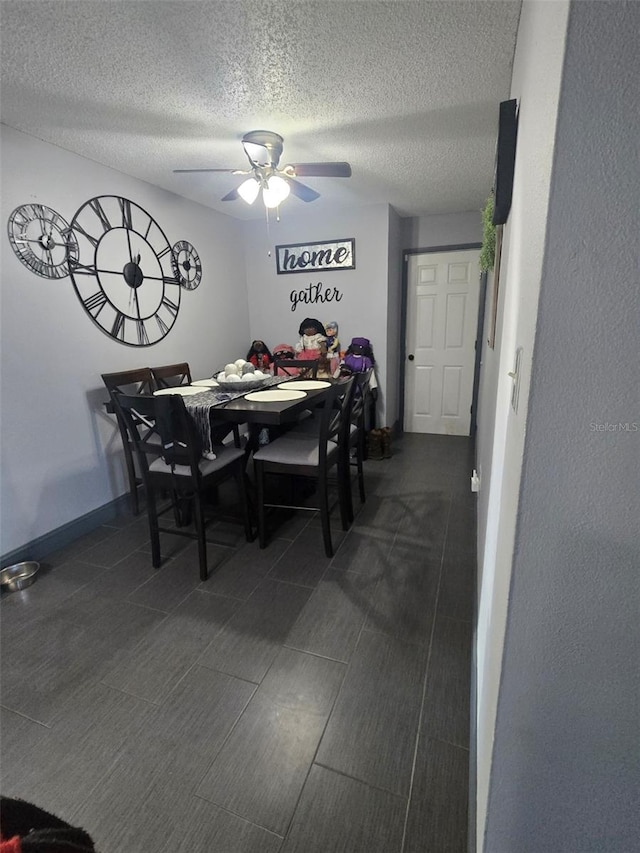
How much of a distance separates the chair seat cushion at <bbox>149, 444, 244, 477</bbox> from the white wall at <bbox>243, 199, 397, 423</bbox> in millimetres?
2144

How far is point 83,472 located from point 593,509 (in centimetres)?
276

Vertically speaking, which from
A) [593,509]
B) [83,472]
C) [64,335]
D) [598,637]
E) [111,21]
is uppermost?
[111,21]

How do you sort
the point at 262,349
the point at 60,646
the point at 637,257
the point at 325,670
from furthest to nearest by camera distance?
1. the point at 262,349
2. the point at 60,646
3. the point at 325,670
4. the point at 637,257

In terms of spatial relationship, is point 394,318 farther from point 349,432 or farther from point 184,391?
point 184,391

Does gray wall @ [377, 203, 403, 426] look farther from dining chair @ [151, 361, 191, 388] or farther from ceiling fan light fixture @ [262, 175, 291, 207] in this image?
dining chair @ [151, 361, 191, 388]

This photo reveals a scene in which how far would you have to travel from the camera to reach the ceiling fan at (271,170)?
2076 mm

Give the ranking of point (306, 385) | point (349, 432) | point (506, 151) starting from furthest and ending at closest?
point (306, 385) < point (349, 432) < point (506, 151)

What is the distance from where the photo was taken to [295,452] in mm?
2123

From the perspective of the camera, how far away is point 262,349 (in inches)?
160

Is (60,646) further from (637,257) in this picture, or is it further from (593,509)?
(637,257)

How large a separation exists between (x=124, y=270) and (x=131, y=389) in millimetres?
847

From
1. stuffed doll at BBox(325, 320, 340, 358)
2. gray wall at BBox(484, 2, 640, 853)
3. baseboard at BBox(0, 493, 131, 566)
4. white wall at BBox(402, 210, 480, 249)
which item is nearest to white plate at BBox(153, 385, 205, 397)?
baseboard at BBox(0, 493, 131, 566)

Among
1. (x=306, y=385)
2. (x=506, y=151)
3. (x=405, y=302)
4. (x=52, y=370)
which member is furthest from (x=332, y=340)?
(x=506, y=151)

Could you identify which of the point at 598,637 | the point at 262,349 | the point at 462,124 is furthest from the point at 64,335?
the point at 598,637
